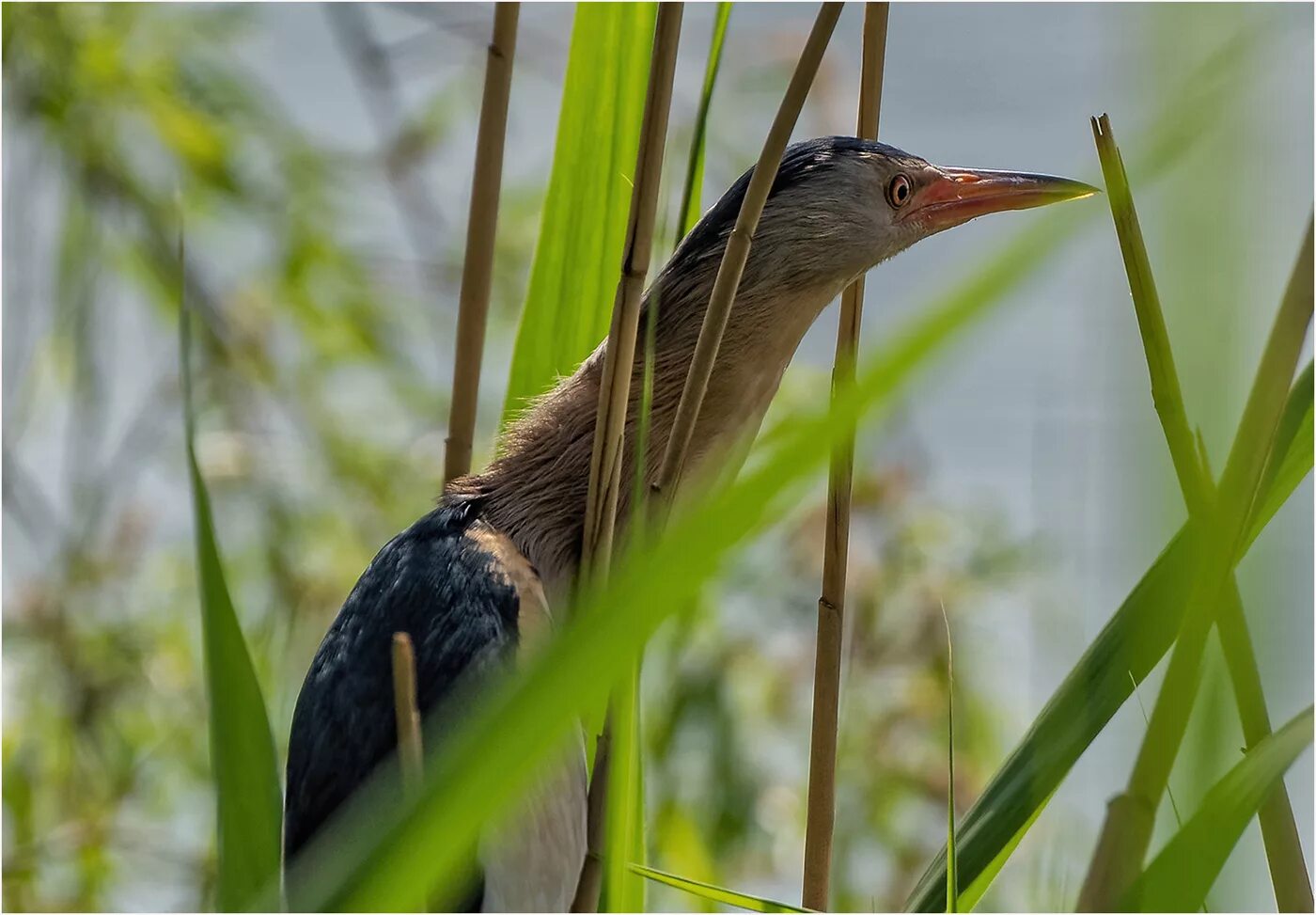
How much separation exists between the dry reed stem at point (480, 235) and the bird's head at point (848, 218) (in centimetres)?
25

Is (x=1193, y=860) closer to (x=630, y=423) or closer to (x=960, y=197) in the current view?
(x=630, y=423)

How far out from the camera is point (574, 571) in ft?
3.21

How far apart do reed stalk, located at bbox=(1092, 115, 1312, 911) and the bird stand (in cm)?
31

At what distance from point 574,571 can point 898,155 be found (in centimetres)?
45

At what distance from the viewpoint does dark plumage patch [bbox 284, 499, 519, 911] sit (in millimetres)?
854

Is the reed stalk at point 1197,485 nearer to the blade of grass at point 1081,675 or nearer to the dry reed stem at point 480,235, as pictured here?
the blade of grass at point 1081,675

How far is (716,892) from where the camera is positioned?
556 mm

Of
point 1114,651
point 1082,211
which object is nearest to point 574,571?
point 1114,651

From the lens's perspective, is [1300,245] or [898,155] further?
[898,155]

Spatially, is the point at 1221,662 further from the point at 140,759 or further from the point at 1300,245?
the point at 140,759

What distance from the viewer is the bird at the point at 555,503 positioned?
2.81ft

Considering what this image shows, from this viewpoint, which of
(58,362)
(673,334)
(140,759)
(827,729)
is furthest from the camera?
(140,759)

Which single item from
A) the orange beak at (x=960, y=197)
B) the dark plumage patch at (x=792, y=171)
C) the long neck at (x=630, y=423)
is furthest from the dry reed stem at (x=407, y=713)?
the orange beak at (x=960, y=197)

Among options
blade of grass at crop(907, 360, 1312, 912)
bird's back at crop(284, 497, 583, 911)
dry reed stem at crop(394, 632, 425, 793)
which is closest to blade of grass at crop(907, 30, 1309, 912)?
blade of grass at crop(907, 360, 1312, 912)
